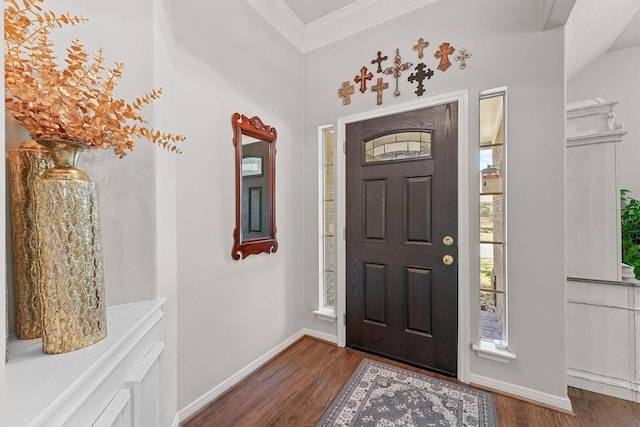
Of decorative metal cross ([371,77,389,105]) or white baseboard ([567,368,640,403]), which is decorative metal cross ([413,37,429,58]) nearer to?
decorative metal cross ([371,77,389,105])

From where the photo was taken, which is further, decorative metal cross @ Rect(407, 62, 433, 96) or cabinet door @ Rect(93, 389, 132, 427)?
decorative metal cross @ Rect(407, 62, 433, 96)

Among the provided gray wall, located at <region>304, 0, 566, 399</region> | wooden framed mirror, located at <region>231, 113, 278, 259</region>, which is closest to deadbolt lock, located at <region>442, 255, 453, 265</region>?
gray wall, located at <region>304, 0, 566, 399</region>

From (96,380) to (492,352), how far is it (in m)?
2.07

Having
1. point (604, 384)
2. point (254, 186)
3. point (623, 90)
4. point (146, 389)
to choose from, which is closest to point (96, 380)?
point (146, 389)

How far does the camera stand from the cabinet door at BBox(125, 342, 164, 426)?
0.82m

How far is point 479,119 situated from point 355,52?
3.91ft

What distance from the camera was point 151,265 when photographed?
1.17 m

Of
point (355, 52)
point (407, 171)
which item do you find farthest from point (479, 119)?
point (355, 52)

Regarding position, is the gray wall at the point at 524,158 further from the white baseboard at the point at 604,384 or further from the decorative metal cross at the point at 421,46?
the white baseboard at the point at 604,384

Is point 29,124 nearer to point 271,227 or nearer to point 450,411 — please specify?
point 271,227

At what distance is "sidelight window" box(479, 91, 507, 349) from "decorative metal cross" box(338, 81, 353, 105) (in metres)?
1.02

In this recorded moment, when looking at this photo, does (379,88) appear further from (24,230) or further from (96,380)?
(96,380)

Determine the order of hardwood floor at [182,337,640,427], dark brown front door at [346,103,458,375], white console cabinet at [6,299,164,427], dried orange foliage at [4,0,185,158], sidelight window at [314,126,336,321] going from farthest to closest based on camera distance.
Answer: sidelight window at [314,126,336,321], dark brown front door at [346,103,458,375], hardwood floor at [182,337,640,427], dried orange foliage at [4,0,185,158], white console cabinet at [6,299,164,427]

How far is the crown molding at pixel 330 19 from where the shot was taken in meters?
2.06
